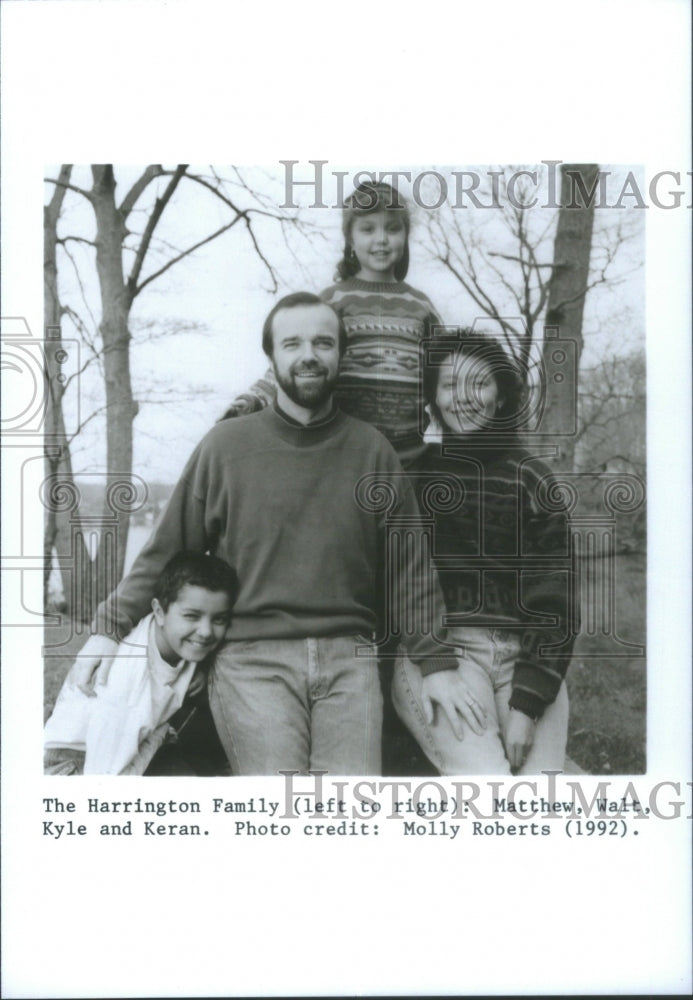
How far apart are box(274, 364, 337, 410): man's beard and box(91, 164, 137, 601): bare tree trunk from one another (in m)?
0.50

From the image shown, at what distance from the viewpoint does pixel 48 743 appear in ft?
12.0

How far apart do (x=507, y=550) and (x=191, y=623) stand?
1.07m

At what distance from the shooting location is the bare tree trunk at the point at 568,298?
3695 millimetres

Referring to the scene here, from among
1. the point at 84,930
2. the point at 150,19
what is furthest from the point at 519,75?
the point at 84,930

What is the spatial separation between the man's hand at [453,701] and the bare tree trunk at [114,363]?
3.59 feet

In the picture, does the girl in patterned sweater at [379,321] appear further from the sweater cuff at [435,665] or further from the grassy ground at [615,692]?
the grassy ground at [615,692]

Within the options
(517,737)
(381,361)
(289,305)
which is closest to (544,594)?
(517,737)

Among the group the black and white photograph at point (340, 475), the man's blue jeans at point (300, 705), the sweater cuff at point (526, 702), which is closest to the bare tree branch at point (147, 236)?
the black and white photograph at point (340, 475)

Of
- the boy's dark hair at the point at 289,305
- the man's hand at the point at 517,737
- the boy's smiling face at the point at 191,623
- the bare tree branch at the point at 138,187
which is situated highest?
the bare tree branch at the point at 138,187

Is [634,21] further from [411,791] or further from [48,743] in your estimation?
[48,743]

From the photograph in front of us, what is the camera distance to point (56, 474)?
3684 mm

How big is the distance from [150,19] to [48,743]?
239 cm

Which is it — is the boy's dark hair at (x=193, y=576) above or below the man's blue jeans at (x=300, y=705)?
above

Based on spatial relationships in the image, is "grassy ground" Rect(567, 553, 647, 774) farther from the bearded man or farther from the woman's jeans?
the bearded man
